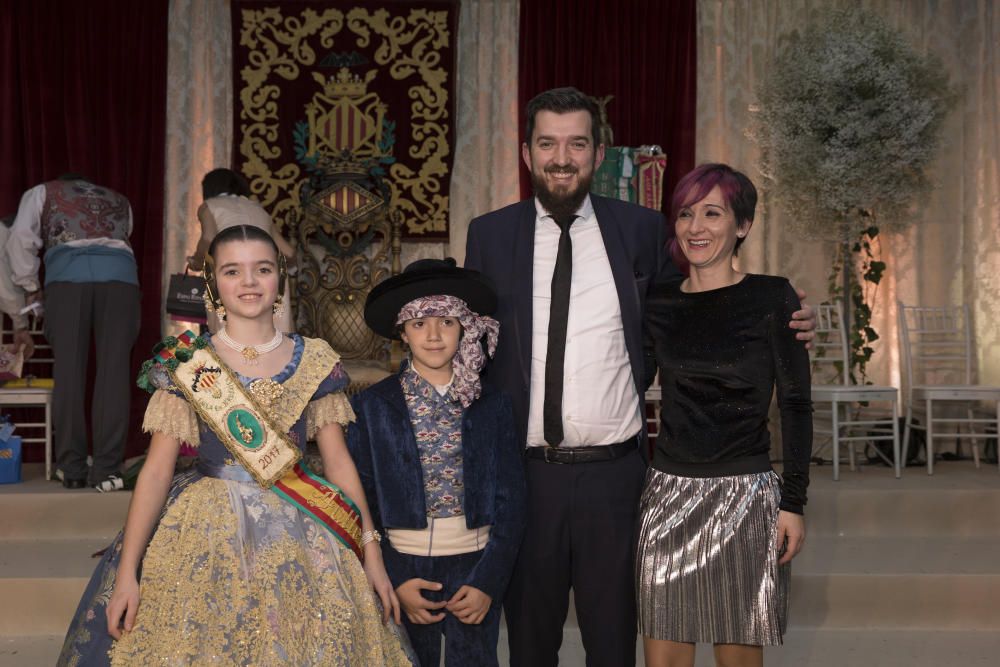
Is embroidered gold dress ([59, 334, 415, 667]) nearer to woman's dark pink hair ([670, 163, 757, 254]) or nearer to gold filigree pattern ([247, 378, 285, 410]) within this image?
gold filigree pattern ([247, 378, 285, 410])

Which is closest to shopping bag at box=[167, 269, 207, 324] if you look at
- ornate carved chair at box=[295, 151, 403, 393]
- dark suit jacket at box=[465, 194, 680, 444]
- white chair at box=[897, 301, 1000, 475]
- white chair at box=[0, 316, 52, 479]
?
white chair at box=[0, 316, 52, 479]

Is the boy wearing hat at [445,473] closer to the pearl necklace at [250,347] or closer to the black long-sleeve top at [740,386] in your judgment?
the pearl necklace at [250,347]

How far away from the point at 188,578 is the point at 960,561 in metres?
3.46

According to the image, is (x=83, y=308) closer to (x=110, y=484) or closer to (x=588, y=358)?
(x=110, y=484)

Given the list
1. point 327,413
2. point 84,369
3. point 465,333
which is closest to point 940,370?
point 465,333

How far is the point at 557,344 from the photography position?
2338mm

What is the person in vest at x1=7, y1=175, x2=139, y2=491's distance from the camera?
486 cm

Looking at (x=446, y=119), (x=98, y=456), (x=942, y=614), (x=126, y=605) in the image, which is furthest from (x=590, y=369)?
(x=446, y=119)

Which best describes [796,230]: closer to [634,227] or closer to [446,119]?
[446,119]

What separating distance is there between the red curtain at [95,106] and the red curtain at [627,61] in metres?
2.34

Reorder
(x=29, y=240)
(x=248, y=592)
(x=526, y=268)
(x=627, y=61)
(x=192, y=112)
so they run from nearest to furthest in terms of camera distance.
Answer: (x=248, y=592) → (x=526, y=268) → (x=29, y=240) → (x=627, y=61) → (x=192, y=112)

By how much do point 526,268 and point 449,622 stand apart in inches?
33.8

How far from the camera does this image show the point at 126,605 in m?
1.95

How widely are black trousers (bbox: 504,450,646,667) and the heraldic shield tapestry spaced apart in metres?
4.12
